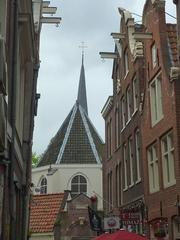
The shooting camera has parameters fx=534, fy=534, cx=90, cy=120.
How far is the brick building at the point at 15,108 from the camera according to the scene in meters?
8.25

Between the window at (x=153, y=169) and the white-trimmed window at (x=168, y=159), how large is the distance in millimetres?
1089

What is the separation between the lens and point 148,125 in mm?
20922

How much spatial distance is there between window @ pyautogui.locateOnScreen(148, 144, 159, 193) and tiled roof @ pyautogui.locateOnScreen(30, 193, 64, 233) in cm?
1466

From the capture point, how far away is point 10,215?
32.1 feet

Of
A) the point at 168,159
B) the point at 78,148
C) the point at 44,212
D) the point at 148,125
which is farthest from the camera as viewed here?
the point at 78,148

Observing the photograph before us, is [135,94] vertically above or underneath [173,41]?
underneath

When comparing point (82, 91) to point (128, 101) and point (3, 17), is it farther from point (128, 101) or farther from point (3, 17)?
point (3, 17)

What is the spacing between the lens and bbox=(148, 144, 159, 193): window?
65.5 feet

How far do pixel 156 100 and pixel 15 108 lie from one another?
37.2 ft

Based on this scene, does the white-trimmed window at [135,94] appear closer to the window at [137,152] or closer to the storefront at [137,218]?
the window at [137,152]

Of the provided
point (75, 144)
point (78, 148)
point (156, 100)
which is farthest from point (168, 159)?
point (75, 144)

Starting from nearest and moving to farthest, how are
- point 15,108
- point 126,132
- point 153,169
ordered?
point 15,108 < point 153,169 < point 126,132

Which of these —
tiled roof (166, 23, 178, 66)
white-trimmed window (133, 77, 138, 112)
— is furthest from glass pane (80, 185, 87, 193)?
tiled roof (166, 23, 178, 66)

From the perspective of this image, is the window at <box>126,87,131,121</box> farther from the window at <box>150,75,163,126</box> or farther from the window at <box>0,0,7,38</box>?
the window at <box>0,0,7,38</box>
